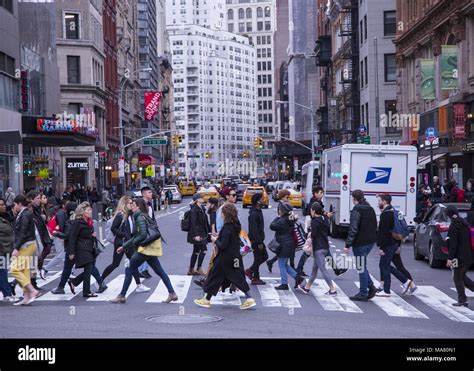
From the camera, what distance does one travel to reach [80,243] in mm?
16250

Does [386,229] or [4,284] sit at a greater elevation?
[386,229]

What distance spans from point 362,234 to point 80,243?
5.05m

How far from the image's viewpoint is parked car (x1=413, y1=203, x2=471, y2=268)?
21.0 meters

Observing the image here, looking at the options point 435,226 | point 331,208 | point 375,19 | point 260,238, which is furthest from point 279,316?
point 375,19

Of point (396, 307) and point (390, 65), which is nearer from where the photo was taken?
point (396, 307)

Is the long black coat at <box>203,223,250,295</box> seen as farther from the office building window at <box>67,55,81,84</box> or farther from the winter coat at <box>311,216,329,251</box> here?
the office building window at <box>67,55,81,84</box>

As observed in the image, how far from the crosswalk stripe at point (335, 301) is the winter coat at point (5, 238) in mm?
5469

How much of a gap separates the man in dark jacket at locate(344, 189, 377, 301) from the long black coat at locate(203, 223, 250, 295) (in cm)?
222

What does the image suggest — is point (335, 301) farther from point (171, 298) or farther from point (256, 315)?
point (171, 298)

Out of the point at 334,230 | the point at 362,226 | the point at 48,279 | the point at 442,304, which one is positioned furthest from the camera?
the point at 334,230

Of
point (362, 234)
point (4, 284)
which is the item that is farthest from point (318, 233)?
point (4, 284)

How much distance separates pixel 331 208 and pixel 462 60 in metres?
14.9

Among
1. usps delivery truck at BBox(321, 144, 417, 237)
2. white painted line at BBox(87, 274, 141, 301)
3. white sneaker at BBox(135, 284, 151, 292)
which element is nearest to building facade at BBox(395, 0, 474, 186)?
usps delivery truck at BBox(321, 144, 417, 237)
